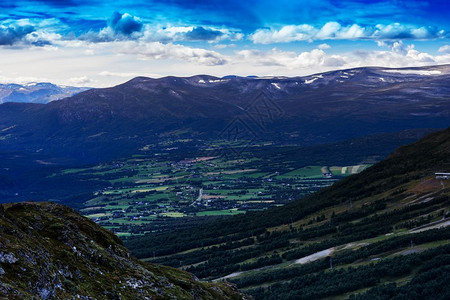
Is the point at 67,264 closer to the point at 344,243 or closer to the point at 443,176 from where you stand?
the point at 344,243

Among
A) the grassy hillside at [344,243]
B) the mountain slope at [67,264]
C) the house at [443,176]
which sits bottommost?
the grassy hillside at [344,243]

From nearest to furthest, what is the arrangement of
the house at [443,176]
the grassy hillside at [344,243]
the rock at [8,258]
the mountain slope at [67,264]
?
the rock at [8,258]
the mountain slope at [67,264]
the grassy hillside at [344,243]
the house at [443,176]

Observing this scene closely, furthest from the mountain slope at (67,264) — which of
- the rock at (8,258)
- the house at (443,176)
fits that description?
the house at (443,176)

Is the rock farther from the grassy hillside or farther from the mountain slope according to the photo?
the grassy hillside

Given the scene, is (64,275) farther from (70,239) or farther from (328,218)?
(328,218)

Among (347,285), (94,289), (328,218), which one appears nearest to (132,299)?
(94,289)

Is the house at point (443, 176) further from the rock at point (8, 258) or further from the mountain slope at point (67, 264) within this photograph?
the rock at point (8, 258)
